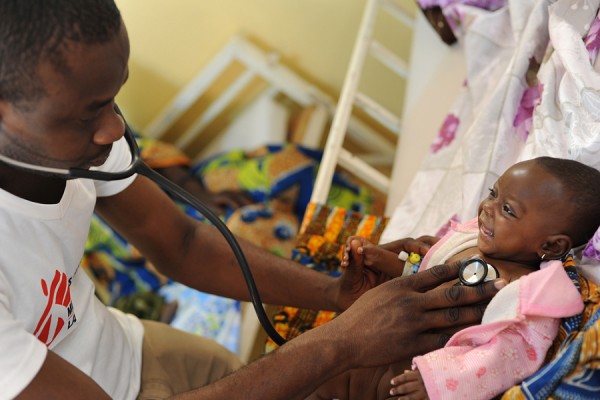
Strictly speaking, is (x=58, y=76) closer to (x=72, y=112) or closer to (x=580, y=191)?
(x=72, y=112)

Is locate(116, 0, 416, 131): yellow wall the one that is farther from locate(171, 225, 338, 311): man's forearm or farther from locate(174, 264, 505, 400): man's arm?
locate(174, 264, 505, 400): man's arm

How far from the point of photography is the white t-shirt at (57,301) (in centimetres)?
91

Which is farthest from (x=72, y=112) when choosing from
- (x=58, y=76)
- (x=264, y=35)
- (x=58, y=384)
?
(x=264, y=35)

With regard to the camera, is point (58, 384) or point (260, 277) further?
point (260, 277)

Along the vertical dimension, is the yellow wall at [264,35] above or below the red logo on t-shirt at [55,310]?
below

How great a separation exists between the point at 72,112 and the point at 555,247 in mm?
687

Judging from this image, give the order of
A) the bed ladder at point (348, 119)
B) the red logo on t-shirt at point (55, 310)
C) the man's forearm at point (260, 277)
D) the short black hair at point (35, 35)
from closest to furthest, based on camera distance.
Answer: the short black hair at point (35, 35)
the red logo on t-shirt at point (55, 310)
the man's forearm at point (260, 277)
the bed ladder at point (348, 119)

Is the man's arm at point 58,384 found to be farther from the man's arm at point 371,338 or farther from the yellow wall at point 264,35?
the yellow wall at point 264,35

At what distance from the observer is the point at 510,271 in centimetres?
104

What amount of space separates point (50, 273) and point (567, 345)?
0.75 m

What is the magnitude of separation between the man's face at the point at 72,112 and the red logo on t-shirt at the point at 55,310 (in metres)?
0.23

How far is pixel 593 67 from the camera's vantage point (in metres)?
1.23

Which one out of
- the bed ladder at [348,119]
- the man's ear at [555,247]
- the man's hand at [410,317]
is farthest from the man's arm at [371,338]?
the bed ladder at [348,119]

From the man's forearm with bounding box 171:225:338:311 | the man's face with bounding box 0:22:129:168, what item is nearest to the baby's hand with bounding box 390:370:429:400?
the man's forearm with bounding box 171:225:338:311
